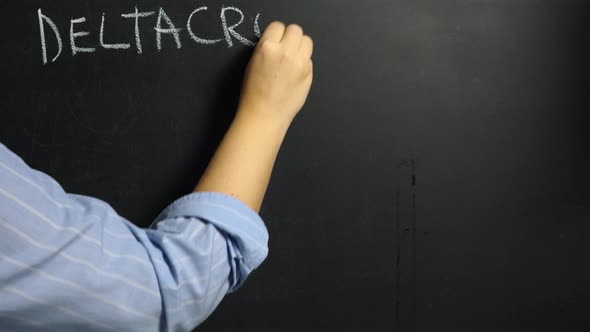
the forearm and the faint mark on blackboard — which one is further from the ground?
the forearm

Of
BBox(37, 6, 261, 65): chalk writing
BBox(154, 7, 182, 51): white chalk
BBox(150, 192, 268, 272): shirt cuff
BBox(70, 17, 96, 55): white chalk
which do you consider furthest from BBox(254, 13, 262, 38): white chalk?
BBox(150, 192, 268, 272): shirt cuff

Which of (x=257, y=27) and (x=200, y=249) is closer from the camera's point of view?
(x=200, y=249)

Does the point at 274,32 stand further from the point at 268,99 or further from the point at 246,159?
the point at 246,159

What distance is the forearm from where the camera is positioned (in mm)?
681

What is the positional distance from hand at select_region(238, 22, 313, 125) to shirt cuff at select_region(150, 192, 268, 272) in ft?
0.77

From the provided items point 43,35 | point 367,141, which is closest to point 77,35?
point 43,35

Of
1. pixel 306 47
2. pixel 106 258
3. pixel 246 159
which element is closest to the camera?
pixel 106 258

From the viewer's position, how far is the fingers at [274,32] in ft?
2.71

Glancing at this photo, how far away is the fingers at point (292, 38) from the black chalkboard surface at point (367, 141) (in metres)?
0.03

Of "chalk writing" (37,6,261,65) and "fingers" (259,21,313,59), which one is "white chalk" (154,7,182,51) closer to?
"chalk writing" (37,6,261,65)

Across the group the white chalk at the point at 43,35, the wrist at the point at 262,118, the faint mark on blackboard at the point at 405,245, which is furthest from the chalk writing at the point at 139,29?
the faint mark on blackboard at the point at 405,245

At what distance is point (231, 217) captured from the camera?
0.57m

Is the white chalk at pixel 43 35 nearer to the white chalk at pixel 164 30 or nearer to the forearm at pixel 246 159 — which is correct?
the white chalk at pixel 164 30

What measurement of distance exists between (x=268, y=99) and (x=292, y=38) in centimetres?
9
